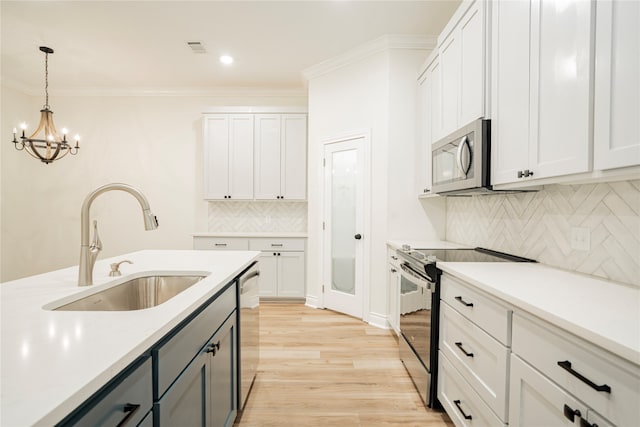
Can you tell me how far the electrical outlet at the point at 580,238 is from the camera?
1.59m

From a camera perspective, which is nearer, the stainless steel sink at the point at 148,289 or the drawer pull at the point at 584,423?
the drawer pull at the point at 584,423

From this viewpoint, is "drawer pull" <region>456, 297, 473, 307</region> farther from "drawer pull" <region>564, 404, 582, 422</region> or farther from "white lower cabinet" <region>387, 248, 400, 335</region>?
"white lower cabinet" <region>387, 248, 400, 335</region>

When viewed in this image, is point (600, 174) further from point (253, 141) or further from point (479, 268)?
point (253, 141)

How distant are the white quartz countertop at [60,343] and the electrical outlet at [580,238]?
1.79 m

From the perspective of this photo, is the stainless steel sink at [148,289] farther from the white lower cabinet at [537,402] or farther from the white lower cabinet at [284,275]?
the white lower cabinet at [284,275]

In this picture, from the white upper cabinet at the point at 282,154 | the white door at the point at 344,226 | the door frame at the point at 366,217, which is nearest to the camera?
the door frame at the point at 366,217

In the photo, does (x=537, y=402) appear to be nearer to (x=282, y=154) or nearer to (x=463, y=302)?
(x=463, y=302)

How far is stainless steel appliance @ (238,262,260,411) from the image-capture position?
184 centimetres

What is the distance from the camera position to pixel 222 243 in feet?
14.3

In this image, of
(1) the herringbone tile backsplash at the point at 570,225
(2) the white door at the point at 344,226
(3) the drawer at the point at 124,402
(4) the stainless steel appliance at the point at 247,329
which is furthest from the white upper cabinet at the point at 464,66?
(3) the drawer at the point at 124,402

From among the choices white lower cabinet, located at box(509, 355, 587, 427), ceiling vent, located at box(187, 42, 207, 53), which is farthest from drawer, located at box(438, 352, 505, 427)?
ceiling vent, located at box(187, 42, 207, 53)

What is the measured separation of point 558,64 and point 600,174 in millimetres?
514

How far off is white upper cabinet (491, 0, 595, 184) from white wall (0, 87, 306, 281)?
357cm

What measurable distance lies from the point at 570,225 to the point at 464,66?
1231mm
